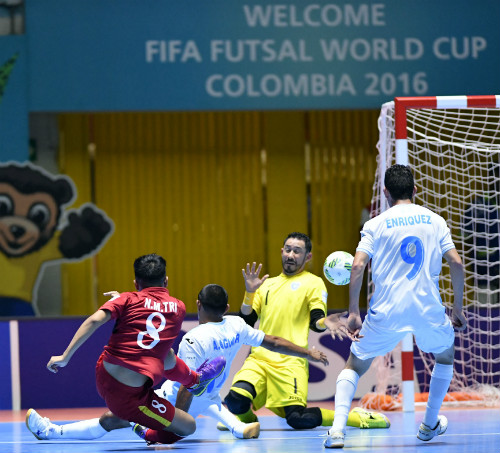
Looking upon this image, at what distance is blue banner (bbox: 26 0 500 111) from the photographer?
13.6 meters

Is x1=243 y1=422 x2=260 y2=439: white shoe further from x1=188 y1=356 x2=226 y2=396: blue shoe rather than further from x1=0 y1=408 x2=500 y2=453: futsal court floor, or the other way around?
x1=188 y1=356 x2=226 y2=396: blue shoe

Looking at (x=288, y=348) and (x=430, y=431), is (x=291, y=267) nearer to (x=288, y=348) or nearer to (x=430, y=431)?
(x=288, y=348)

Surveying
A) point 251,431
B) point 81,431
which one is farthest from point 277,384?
point 81,431

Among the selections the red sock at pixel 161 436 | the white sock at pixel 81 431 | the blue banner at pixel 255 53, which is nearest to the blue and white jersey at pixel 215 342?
the red sock at pixel 161 436

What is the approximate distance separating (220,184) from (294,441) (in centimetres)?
885

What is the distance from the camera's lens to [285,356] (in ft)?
28.3

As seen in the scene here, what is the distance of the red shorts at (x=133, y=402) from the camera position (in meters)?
6.82

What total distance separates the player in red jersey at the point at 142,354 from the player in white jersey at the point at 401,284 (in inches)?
46.5

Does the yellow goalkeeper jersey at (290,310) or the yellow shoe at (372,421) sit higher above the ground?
the yellow goalkeeper jersey at (290,310)

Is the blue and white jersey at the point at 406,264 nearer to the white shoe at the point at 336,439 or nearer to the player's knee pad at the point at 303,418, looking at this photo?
the white shoe at the point at 336,439

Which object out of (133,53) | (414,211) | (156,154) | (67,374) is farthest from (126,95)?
(414,211)

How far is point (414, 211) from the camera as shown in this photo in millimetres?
6910

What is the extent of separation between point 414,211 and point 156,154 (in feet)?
31.0

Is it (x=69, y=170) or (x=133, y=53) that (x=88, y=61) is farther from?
(x=69, y=170)
